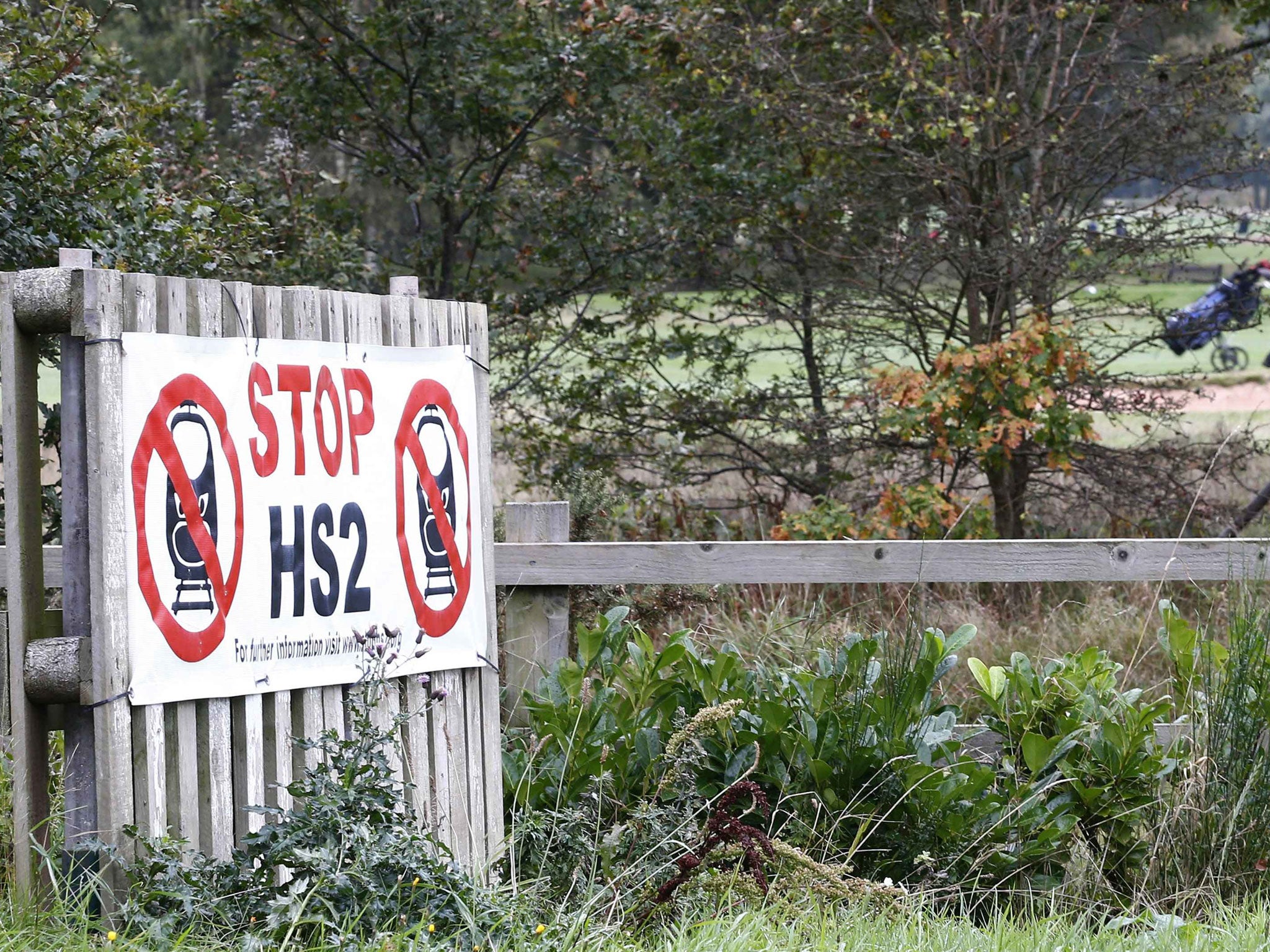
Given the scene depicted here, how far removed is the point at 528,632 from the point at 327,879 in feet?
6.32

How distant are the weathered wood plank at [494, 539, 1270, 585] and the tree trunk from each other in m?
4.04

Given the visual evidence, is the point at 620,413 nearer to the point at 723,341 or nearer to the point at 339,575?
the point at 723,341

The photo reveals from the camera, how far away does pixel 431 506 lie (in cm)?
393

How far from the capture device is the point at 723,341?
992cm

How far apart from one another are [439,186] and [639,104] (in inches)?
59.8

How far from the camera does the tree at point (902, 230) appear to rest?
8570 millimetres

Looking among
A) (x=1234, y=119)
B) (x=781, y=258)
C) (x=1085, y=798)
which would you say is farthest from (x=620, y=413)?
(x=1085, y=798)

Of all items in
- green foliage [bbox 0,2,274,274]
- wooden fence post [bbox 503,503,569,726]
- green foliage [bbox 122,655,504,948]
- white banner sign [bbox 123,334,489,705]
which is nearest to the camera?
green foliage [bbox 122,655,504,948]

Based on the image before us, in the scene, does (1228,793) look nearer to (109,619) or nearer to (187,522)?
(187,522)

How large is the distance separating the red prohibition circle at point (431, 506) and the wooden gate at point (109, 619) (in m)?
0.37

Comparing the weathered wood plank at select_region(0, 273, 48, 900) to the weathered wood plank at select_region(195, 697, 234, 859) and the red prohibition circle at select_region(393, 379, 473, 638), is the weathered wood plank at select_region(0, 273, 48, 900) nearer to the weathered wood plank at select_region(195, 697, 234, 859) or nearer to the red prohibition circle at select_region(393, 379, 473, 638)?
the weathered wood plank at select_region(195, 697, 234, 859)

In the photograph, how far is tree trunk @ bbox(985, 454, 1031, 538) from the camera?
884 centimetres

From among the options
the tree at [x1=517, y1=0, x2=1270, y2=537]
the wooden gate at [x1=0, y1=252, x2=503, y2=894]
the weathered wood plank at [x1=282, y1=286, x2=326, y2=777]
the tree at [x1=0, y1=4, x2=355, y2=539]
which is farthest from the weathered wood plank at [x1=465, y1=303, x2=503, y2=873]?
the tree at [x1=517, y1=0, x2=1270, y2=537]

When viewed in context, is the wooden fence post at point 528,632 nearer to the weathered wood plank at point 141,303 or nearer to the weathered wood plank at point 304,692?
the weathered wood plank at point 304,692
